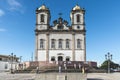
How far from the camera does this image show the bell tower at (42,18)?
208 feet

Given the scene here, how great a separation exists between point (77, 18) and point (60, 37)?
696 centimetres

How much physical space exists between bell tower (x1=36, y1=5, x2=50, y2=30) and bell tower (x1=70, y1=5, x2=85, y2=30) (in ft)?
21.5

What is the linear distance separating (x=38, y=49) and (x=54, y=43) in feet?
14.3

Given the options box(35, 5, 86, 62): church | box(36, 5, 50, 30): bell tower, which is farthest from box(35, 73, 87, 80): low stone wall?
box(36, 5, 50, 30): bell tower

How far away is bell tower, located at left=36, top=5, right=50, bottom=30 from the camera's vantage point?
63.2m

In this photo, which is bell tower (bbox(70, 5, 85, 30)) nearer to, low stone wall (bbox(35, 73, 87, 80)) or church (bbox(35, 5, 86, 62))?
church (bbox(35, 5, 86, 62))

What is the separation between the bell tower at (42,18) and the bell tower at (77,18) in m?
6.54

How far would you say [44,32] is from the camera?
205ft

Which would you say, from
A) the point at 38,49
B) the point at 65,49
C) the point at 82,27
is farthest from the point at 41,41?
the point at 82,27

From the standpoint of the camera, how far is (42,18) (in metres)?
64.0

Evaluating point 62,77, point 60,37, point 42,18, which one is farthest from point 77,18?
point 62,77

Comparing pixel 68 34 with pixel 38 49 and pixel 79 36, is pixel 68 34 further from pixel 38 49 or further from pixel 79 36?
pixel 38 49

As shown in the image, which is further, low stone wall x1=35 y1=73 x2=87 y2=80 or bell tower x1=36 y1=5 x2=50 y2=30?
bell tower x1=36 y1=5 x2=50 y2=30

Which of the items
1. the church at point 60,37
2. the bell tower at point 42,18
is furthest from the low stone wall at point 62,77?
the bell tower at point 42,18
